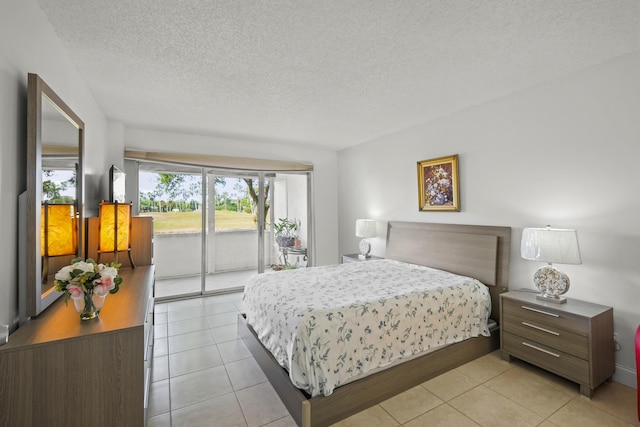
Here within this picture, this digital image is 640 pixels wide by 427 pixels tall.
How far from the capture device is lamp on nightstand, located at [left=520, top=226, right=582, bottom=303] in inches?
92.5

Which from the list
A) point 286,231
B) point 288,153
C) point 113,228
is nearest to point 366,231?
point 286,231

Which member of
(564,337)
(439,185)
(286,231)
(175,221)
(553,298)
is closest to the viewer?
(564,337)

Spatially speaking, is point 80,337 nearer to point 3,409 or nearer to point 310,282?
point 3,409

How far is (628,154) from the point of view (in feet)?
7.58

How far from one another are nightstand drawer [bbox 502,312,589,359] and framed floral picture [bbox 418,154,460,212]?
1411 mm

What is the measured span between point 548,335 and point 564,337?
112 mm

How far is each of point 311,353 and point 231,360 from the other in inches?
48.0

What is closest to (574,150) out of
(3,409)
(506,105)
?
(506,105)

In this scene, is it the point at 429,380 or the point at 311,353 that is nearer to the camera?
the point at 311,353

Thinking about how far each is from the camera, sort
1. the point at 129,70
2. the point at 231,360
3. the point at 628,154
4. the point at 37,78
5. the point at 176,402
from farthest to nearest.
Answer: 1. the point at 231,360
2. the point at 129,70
3. the point at 628,154
4. the point at 176,402
5. the point at 37,78

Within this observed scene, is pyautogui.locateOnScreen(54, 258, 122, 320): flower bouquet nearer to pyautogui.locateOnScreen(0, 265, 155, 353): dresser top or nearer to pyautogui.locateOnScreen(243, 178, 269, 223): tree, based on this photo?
pyautogui.locateOnScreen(0, 265, 155, 353): dresser top

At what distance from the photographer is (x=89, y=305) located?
4.96ft

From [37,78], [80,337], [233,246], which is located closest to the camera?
[80,337]

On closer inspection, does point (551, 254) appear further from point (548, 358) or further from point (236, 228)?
point (236, 228)
